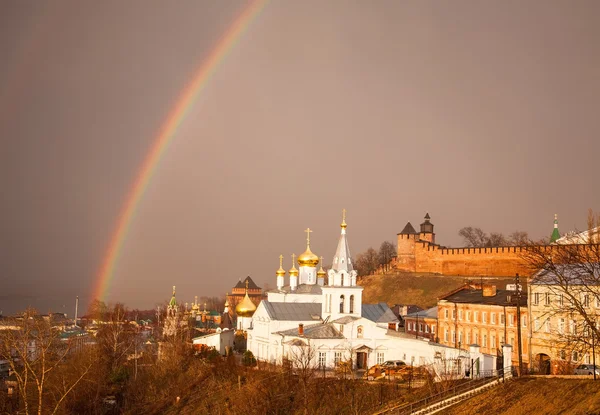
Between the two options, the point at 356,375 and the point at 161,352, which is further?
the point at 161,352

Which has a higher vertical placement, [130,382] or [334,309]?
[334,309]

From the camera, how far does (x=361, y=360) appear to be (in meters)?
42.3

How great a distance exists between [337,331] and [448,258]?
47736 mm

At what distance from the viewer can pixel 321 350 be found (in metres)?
41.8

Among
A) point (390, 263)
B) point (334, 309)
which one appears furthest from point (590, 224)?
point (390, 263)

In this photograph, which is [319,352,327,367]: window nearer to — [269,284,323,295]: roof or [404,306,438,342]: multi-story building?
[404,306,438,342]: multi-story building

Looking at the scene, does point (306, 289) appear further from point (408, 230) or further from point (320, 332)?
point (408, 230)

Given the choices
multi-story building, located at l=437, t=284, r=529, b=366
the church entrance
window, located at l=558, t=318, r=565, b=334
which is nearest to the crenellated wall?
multi-story building, located at l=437, t=284, r=529, b=366

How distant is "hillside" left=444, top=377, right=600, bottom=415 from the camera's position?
22344 millimetres

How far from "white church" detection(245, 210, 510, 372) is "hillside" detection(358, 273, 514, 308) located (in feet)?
86.5

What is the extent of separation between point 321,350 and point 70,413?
1414 centimetres

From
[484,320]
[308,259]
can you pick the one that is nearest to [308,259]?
[308,259]

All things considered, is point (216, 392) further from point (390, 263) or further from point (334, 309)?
point (390, 263)

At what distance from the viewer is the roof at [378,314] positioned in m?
50.8
